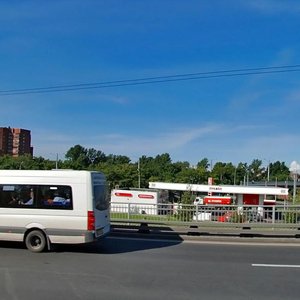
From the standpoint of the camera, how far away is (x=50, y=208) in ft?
39.0

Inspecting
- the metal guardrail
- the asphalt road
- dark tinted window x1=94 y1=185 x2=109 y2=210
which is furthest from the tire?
the metal guardrail

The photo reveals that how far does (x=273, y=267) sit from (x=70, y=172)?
5553 millimetres

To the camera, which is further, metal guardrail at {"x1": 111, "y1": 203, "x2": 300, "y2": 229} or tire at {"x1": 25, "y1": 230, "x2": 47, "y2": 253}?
metal guardrail at {"x1": 111, "y1": 203, "x2": 300, "y2": 229}

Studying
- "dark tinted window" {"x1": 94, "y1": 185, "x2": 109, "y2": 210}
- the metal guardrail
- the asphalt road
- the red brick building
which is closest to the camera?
the asphalt road

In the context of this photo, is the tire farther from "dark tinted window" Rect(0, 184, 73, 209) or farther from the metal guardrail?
the metal guardrail

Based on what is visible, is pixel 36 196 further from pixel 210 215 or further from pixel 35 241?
pixel 210 215

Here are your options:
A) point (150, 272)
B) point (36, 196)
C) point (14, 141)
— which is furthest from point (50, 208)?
point (14, 141)

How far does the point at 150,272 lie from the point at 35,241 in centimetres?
399

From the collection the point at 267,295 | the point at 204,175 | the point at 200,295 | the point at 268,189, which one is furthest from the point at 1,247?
the point at 204,175

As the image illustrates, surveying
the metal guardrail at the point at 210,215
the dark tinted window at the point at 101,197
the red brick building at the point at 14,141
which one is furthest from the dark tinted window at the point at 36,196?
the red brick building at the point at 14,141

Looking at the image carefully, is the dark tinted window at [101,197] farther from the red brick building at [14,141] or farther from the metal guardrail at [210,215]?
the red brick building at [14,141]

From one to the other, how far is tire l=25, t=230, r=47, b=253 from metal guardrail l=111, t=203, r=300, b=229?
5.06 m

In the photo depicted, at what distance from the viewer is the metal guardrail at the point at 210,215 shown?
1648 cm

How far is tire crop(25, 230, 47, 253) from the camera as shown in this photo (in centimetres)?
1174
